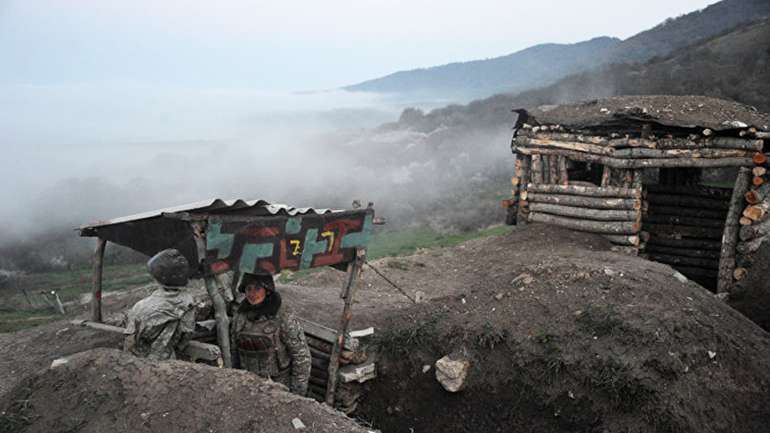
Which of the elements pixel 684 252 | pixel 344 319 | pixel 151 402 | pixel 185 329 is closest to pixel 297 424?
pixel 151 402

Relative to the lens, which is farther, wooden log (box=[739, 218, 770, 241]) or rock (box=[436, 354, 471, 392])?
wooden log (box=[739, 218, 770, 241])

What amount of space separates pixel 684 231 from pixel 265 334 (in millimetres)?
10007

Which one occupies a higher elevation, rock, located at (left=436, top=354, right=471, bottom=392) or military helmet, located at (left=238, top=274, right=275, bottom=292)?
military helmet, located at (left=238, top=274, right=275, bottom=292)

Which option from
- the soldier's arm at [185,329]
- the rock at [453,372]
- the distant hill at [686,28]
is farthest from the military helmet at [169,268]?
the distant hill at [686,28]

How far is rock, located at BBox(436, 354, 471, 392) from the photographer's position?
8.05m

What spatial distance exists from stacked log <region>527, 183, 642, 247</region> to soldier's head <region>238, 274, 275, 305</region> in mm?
8215

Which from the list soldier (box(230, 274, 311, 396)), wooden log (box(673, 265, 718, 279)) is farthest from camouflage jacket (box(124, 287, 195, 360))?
wooden log (box(673, 265, 718, 279))

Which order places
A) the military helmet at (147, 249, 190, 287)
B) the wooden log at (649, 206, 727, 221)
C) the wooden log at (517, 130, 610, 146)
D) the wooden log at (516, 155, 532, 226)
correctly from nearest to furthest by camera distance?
1. the military helmet at (147, 249, 190, 287)
2. the wooden log at (517, 130, 610, 146)
3. the wooden log at (649, 206, 727, 221)
4. the wooden log at (516, 155, 532, 226)

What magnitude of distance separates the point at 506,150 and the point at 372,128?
1432 centimetres

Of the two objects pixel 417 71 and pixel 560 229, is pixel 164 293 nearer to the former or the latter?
pixel 560 229

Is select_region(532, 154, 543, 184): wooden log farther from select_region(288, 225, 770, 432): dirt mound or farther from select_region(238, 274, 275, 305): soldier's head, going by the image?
select_region(238, 274, 275, 305): soldier's head

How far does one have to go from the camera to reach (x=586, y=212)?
12.6m

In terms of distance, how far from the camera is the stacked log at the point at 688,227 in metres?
12.4

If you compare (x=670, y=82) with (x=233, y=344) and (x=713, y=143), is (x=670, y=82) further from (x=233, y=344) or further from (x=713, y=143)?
(x=233, y=344)
